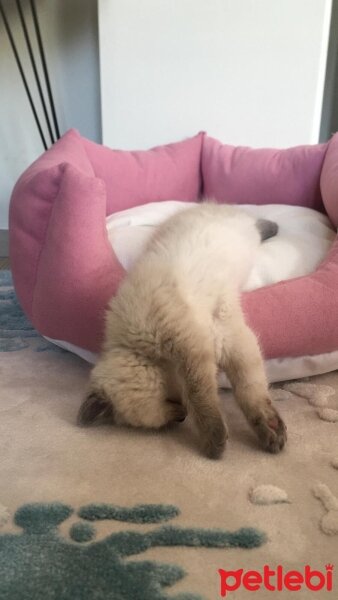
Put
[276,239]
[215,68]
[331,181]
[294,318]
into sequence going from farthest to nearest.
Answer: [215,68] → [331,181] → [276,239] → [294,318]

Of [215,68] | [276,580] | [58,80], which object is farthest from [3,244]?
[276,580]

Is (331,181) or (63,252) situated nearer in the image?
(63,252)

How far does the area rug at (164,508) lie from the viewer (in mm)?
899

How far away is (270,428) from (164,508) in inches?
12.5

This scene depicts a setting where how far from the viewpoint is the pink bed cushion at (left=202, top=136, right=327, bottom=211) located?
2.33 m

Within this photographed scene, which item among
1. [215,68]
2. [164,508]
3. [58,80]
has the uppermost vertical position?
[215,68]

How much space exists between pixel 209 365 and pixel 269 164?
4.70 ft

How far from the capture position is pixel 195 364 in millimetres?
1228

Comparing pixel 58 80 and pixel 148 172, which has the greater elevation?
pixel 58 80

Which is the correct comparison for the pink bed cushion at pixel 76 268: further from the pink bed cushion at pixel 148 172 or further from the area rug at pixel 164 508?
the pink bed cushion at pixel 148 172

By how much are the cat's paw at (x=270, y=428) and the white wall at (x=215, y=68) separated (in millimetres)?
1811

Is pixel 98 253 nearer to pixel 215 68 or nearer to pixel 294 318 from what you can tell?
pixel 294 318

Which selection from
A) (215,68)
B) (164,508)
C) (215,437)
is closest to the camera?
(164,508)

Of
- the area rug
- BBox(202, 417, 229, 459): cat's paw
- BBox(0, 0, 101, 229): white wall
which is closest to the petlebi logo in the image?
the area rug
